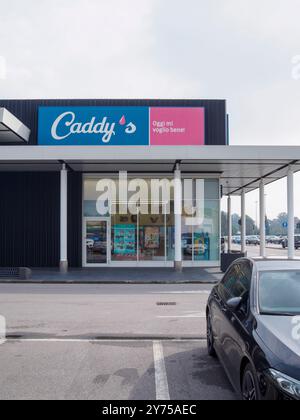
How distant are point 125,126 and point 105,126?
1.01 meters

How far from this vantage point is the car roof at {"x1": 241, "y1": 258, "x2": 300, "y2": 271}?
502cm

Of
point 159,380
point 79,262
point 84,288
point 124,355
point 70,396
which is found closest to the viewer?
point 70,396

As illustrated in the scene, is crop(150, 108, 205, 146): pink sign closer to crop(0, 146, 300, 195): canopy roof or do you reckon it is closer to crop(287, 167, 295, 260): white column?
crop(0, 146, 300, 195): canopy roof

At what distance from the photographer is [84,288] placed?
553 inches

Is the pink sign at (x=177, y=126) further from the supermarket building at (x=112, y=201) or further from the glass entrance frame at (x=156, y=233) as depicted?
the glass entrance frame at (x=156, y=233)

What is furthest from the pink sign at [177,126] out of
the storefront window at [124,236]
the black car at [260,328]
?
the black car at [260,328]

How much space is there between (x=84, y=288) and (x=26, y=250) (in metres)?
7.99

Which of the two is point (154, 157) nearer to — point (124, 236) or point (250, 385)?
point (124, 236)

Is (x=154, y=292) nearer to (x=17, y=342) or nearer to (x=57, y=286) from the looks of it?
(x=57, y=286)

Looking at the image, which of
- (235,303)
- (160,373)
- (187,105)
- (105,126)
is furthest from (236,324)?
(187,105)

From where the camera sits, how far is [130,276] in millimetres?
16781

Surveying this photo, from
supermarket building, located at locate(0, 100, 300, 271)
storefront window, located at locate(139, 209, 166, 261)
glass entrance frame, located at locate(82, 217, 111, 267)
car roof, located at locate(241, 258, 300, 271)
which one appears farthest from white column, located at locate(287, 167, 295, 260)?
car roof, located at locate(241, 258, 300, 271)

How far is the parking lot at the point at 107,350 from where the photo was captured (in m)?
4.77

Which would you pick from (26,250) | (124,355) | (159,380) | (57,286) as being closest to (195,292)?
(57,286)
